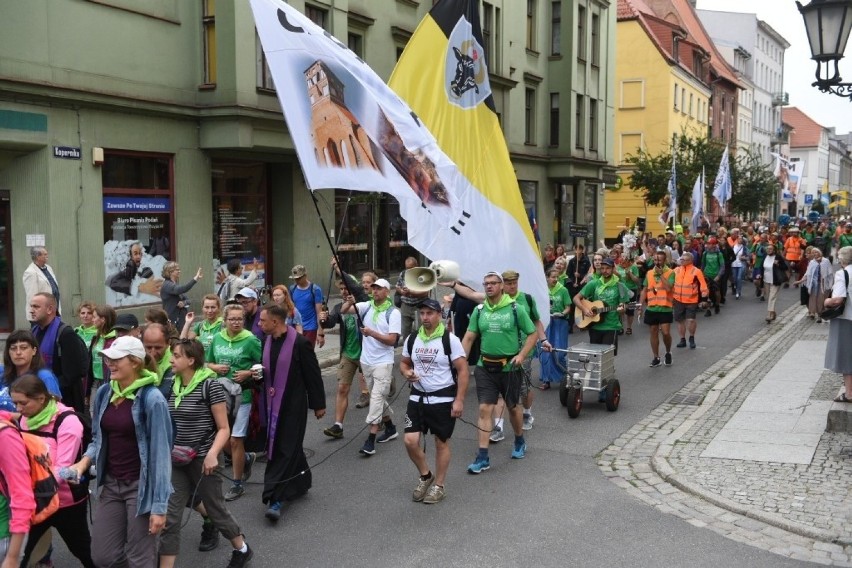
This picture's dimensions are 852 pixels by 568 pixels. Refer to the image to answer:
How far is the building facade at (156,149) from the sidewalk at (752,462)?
5020 millimetres

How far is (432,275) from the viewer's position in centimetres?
748

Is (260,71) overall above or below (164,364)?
above

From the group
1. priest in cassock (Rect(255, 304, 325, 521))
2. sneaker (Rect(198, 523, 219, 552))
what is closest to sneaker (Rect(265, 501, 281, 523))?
priest in cassock (Rect(255, 304, 325, 521))

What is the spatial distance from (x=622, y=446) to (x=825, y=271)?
10.0 metres

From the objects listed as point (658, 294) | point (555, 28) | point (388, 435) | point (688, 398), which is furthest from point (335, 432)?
point (555, 28)

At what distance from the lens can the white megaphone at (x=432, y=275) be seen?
23.9 ft

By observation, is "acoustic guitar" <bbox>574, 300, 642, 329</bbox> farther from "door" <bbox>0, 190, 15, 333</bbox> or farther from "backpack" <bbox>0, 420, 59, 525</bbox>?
"door" <bbox>0, 190, 15, 333</bbox>

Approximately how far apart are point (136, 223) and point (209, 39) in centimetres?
423

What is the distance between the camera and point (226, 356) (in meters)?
7.41

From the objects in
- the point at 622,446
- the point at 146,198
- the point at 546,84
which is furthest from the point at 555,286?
the point at 546,84

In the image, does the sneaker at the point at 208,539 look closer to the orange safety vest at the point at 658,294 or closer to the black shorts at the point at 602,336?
the black shorts at the point at 602,336

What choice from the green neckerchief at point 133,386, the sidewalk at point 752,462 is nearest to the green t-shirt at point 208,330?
the green neckerchief at point 133,386

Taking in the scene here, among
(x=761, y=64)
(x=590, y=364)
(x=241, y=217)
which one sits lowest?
(x=590, y=364)

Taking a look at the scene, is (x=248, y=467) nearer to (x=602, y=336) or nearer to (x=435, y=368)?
(x=435, y=368)
